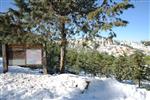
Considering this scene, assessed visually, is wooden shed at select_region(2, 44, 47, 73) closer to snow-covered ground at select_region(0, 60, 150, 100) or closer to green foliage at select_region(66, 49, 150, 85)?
snow-covered ground at select_region(0, 60, 150, 100)

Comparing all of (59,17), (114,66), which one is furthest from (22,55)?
(114,66)

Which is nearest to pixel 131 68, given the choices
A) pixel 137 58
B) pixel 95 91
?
pixel 137 58

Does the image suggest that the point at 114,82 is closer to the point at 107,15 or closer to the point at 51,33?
the point at 107,15

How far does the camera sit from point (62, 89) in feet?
38.5

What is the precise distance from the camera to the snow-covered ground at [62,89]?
36.4 feet

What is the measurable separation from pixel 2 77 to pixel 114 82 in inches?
190

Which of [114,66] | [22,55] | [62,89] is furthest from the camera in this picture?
[114,66]

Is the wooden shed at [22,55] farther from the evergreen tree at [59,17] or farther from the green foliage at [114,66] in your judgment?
the green foliage at [114,66]

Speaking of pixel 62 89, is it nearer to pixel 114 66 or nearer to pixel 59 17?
pixel 59 17

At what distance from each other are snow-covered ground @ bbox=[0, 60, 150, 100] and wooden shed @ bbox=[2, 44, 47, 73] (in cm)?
132

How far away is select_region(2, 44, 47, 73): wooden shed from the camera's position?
14695 millimetres

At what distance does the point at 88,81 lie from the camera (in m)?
12.7

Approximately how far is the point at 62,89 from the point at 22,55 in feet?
12.7

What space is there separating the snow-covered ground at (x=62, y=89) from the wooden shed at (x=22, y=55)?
132 cm
